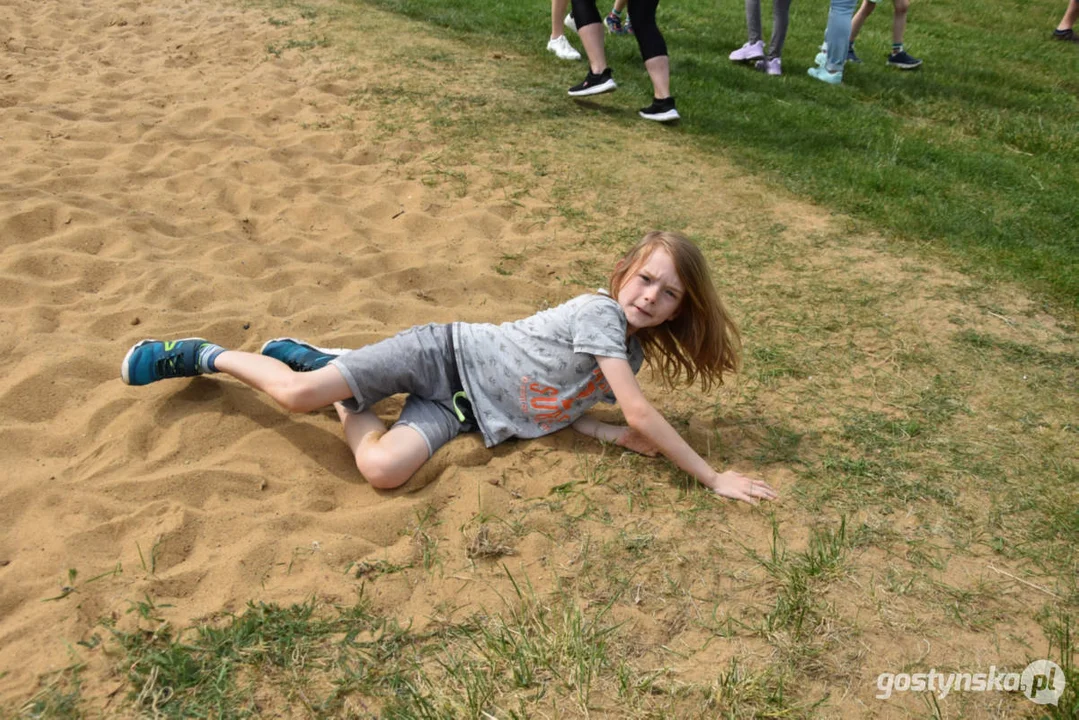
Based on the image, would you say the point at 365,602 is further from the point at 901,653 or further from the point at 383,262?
the point at 383,262

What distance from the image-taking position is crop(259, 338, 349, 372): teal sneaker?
340 centimetres

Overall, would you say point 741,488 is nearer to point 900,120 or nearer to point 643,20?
point 643,20

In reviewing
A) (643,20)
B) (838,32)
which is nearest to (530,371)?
(643,20)

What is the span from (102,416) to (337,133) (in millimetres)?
3335

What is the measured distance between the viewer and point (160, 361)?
326cm

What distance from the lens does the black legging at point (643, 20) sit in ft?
21.3

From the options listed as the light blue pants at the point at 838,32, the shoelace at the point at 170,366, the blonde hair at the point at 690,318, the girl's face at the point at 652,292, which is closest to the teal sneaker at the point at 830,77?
the light blue pants at the point at 838,32

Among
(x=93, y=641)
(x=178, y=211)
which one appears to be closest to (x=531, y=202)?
(x=178, y=211)

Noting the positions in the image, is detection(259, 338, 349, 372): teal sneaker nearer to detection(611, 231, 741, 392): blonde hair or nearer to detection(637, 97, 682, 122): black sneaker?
detection(611, 231, 741, 392): blonde hair

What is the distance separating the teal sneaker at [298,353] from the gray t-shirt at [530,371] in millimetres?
545

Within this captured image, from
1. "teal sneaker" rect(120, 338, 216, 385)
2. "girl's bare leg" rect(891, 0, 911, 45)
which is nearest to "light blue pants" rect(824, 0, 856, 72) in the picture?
"girl's bare leg" rect(891, 0, 911, 45)

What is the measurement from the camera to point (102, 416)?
321 centimetres

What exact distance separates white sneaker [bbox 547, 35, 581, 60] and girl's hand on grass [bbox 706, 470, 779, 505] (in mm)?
5851

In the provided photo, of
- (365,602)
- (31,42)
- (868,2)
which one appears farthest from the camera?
(868,2)
